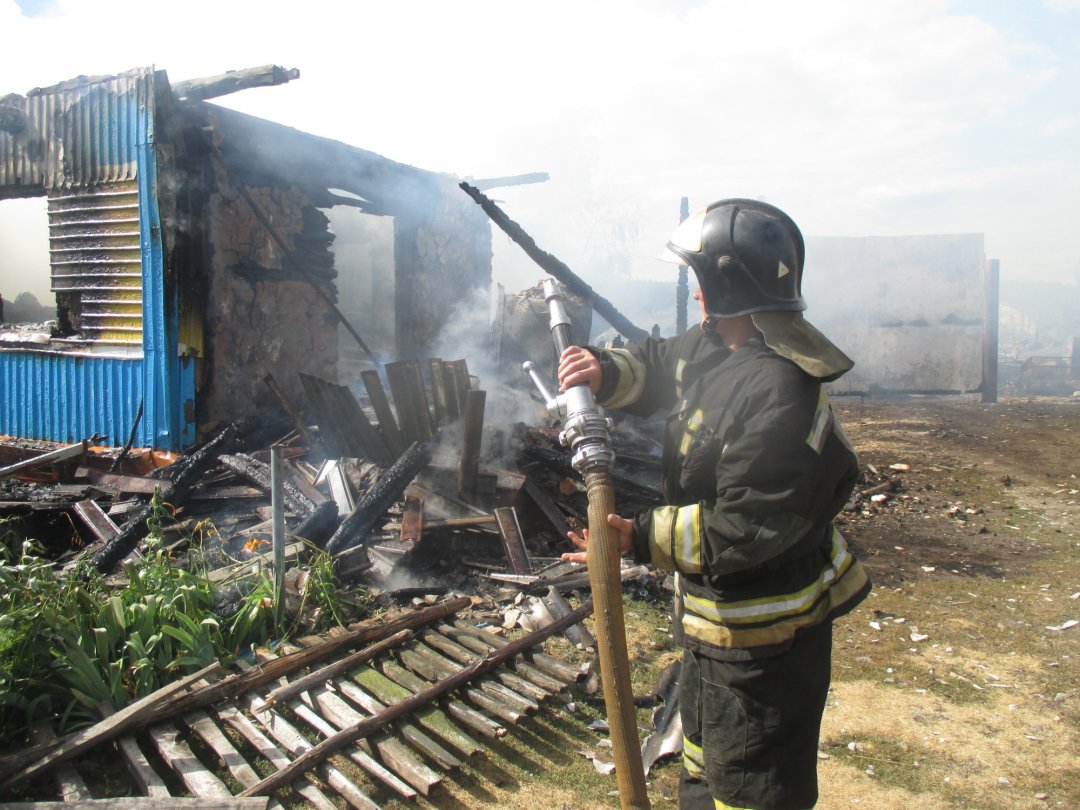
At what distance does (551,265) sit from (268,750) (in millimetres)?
6287

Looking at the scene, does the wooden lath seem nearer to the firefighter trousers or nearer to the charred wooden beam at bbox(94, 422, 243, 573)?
the firefighter trousers

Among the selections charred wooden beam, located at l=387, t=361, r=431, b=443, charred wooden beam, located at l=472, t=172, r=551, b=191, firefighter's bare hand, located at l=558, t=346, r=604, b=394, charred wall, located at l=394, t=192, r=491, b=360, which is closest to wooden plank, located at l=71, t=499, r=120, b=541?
charred wooden beam, located at l=387, t=361, r=431, b=443

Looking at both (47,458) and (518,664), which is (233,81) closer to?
(47,458)

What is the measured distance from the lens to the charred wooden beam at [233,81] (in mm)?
6809

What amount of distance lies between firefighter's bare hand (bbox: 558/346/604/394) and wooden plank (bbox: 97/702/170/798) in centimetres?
236

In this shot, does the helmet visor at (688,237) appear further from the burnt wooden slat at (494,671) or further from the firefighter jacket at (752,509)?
the burnt wooden slat at (494,671)

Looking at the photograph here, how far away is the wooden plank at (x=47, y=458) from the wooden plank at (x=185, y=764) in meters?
3.82

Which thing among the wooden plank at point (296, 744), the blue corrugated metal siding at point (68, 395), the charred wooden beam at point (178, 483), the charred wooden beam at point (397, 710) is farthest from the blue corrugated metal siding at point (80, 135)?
the charred wooden beam at point (397, 710)

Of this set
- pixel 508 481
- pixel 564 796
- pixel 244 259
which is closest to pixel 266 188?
pixel 244 259

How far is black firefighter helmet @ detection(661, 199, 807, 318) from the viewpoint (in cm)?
224

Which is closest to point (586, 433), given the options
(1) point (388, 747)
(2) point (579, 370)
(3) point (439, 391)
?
(2) point (579, 370)

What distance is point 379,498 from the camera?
5875 millimetres

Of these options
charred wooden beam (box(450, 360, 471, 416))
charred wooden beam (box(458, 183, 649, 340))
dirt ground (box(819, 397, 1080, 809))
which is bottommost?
dirt ground (box(819, 397, 1080, 809))

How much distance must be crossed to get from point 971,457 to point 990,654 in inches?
285
